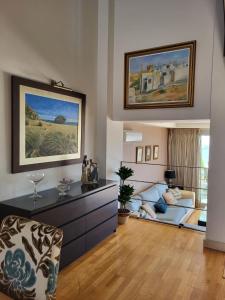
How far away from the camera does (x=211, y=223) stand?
2943mm

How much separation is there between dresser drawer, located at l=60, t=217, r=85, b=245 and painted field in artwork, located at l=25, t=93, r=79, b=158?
87 centimetres

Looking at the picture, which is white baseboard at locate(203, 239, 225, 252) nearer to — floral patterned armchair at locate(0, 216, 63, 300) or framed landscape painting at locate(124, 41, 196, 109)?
framed landscape painting at locate(124, 41, 196, 109)

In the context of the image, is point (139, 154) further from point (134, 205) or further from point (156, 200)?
point (134, 205)

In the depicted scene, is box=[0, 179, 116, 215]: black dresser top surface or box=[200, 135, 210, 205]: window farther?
box=[200, 135, 210, 205]: window

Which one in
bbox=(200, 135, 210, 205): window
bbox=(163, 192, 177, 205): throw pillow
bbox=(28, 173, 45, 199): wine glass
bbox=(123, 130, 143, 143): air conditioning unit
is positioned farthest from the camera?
bbox=(200, 135, 210, 205): window

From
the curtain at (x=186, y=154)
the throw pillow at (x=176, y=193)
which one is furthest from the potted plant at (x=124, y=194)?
the curtain at (x=186, y=154)

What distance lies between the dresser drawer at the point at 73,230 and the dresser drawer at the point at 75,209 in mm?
58

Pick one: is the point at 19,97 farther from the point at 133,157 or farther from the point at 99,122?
the point at 133,157

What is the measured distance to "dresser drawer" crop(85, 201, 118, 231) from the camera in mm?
2701

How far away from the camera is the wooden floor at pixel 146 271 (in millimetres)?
2090

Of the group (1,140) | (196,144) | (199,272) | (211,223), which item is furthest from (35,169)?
(196,144)

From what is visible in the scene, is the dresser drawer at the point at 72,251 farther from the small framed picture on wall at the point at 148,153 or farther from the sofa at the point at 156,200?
the small framed picture on wall at the point at 148,153

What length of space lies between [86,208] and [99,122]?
4.91 ft

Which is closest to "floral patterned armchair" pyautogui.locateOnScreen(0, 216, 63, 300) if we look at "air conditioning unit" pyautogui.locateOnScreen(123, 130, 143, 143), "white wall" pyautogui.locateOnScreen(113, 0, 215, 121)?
"white wall" pyautogui.locateOnScreen(113, 0, 215, 121)
